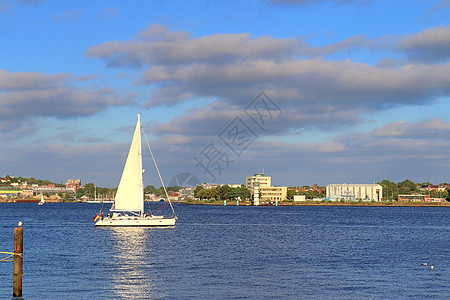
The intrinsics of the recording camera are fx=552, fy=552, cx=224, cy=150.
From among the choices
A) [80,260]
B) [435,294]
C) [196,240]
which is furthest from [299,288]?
[196,240]

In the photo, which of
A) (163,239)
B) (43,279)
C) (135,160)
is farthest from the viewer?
(135,160)

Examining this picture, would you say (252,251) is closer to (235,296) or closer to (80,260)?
(80,260)

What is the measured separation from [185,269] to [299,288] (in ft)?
39.9

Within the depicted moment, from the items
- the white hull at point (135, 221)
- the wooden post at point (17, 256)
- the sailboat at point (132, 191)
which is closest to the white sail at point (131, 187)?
the sailboat at point (132, 191)

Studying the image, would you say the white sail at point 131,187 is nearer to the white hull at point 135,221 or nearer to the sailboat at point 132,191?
the sailboat at point 132,191

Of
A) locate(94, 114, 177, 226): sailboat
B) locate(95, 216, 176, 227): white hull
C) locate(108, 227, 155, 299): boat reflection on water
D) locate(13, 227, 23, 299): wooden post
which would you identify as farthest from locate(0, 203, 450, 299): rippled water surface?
locate(94, 114, 177, 226): sailboat

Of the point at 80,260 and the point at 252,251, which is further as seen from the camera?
the point at 252,251

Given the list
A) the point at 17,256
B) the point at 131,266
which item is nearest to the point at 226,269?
the point at 131,266

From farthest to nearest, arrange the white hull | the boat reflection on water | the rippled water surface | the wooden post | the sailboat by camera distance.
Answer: the sailboat
the white hull
the boat reflection on water
the rippled water surface
the wooden post

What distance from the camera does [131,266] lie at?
48.9 m

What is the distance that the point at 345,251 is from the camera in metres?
62.8

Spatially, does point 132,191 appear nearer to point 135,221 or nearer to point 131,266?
point 135,221

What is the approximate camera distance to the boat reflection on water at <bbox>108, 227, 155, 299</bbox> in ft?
121

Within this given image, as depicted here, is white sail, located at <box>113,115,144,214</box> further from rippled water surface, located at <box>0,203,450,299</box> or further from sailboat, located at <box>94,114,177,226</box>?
rippled water surface, located at <box>0,203,450,299</box>
